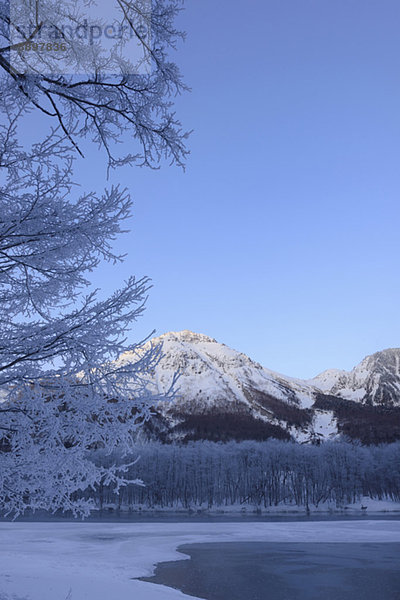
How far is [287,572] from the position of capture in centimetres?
1847

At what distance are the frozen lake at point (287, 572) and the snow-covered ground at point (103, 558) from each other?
162 centimetres

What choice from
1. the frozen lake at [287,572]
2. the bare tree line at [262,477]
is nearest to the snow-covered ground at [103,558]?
the frozen lake at [287,572]

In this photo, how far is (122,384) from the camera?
6242 millimetres

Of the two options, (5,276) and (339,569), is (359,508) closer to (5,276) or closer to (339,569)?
(339,569)

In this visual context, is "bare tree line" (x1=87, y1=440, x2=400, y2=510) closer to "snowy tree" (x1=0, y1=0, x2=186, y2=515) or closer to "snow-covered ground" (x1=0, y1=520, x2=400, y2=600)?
"snow-covered ground" (x1=0, y1=520, x2=400, y2=600)

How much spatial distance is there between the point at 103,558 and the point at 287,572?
7.52 metres

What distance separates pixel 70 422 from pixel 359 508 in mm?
83876

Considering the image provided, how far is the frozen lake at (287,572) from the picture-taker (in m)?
14.9

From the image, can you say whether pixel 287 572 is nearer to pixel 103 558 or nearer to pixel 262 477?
pixel 103 558

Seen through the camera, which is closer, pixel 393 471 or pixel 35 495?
pixel 35 495

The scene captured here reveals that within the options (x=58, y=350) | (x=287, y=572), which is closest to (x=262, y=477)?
(x=287, y=572)

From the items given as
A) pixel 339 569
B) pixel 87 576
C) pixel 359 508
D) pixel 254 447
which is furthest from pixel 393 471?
pixel 87 576

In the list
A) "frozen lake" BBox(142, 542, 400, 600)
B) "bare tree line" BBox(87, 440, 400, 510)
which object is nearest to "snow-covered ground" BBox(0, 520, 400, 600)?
"frozen lake" BBox(142, 542, 400, 600)

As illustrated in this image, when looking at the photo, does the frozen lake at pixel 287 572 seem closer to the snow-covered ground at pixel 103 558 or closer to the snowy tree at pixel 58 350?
the snow-covered ground at pixel 103 558
